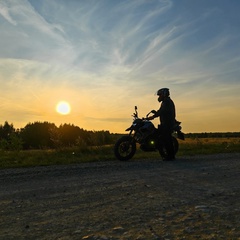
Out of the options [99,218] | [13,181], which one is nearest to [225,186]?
[99,218]

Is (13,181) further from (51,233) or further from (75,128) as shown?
(75,128)

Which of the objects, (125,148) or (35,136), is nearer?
(125,148)

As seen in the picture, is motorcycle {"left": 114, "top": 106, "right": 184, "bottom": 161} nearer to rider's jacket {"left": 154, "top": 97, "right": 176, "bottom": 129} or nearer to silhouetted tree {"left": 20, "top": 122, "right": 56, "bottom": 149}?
rider's jacket {"left": 154, "top": 97, "right": 176, "bottom": 129}

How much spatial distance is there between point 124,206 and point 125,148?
25.8ft

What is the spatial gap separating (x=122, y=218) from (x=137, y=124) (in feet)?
29.6

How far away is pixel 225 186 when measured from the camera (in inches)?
271

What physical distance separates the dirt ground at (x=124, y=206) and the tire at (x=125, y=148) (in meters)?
3.86

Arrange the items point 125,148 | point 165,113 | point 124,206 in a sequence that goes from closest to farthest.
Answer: point 124,206 → point 165,113 → point 125,148

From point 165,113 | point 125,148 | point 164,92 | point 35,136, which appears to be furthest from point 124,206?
point 35,136

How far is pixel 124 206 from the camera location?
527 centimetres

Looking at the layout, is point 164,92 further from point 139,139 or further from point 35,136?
point 35,136

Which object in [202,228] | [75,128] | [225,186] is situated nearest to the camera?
[202,228]

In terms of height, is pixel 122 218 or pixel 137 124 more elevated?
pixel 137 124

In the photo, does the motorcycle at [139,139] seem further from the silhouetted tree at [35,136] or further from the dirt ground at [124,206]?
the silhouetted tree at [35,136]
